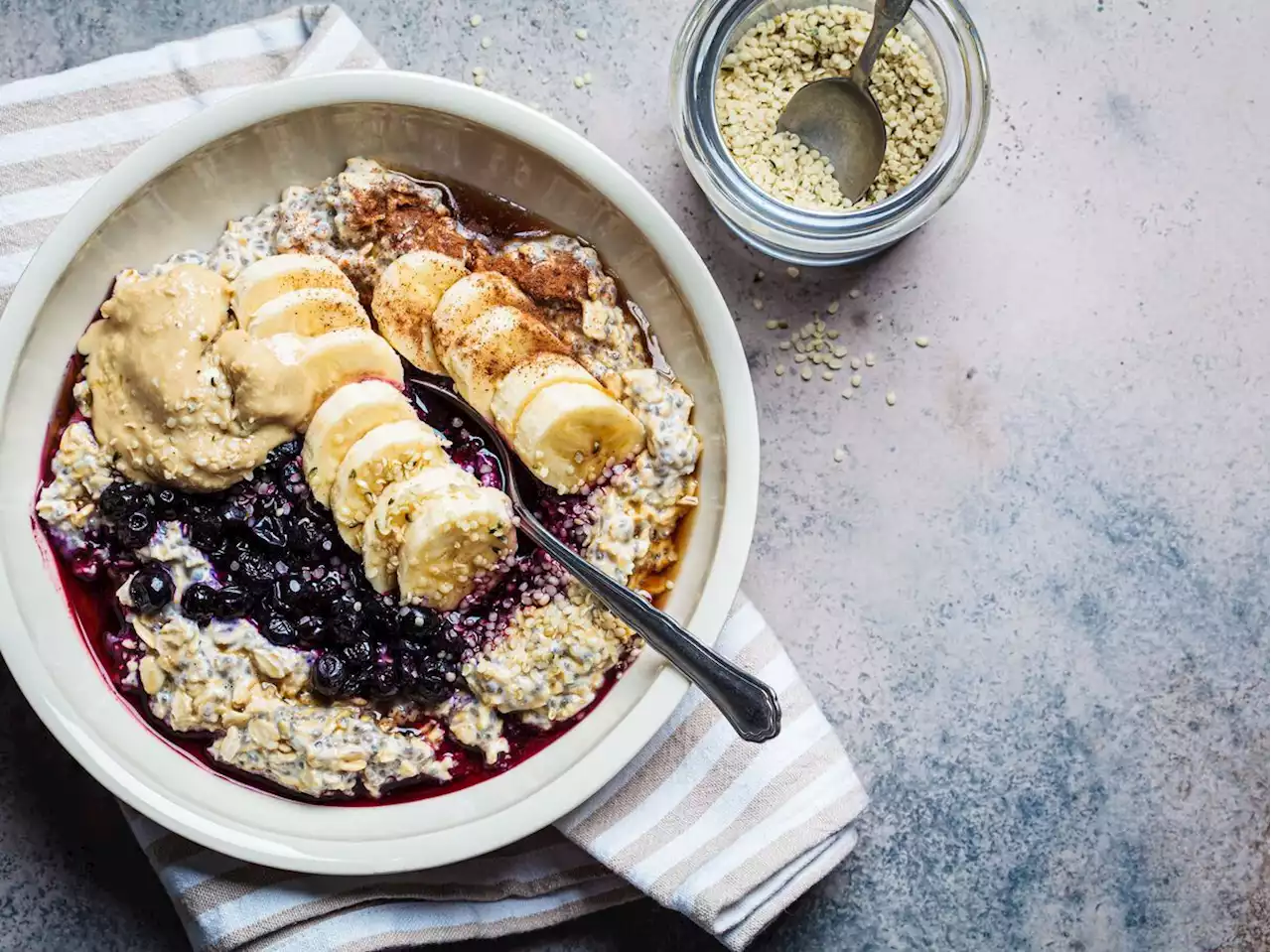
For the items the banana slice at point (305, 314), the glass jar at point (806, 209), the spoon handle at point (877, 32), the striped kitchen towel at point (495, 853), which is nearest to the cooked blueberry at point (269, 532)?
the banana slice at point (305, 314)

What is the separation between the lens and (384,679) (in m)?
2.14

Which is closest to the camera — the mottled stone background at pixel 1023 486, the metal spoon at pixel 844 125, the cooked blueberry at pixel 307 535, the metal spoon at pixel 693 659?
the metal spoon at pixel 693 659

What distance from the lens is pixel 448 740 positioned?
7.38ft

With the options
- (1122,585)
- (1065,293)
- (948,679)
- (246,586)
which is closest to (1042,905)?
(948,679)

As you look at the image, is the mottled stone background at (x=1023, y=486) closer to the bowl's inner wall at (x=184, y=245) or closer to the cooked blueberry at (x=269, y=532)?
the bowl's inner wall at (x=184, y=245)

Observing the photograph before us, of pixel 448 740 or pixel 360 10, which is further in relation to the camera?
pixel 360 10

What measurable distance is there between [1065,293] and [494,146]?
1308 millimetres

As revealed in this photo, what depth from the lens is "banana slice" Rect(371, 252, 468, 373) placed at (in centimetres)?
222

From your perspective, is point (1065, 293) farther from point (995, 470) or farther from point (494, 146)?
point (494, 146)

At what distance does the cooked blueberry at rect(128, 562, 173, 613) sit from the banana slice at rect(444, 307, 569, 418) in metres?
0.68

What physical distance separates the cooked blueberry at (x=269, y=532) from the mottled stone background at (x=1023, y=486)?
0.84m

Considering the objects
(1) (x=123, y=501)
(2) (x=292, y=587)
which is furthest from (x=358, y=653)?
(1) (x=123, y=501)

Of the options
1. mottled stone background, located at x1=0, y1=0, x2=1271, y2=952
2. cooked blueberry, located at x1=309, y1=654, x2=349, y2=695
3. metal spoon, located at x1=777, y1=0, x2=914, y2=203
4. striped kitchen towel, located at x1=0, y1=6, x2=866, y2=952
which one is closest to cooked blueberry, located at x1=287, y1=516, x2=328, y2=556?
cooked blueberry, located at x1=309, y1=654, x2=349, y2=695

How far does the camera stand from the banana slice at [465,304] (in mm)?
2176
